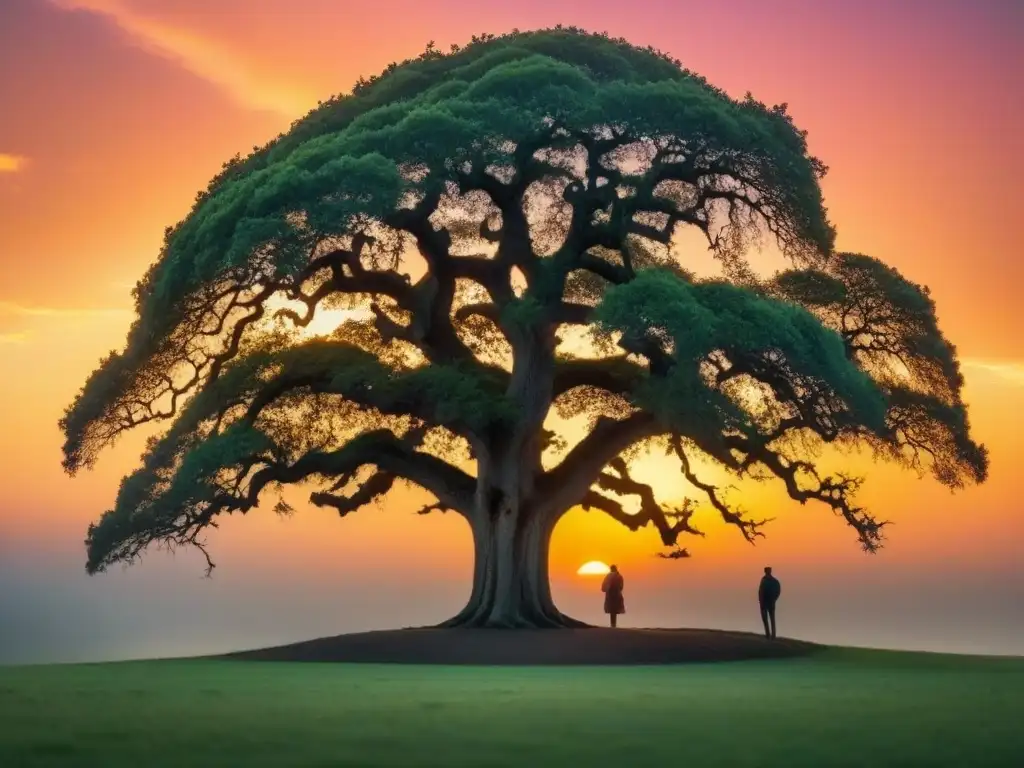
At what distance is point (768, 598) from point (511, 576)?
5770 millimetres

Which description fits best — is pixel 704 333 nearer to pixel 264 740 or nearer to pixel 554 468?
pixel 554 468

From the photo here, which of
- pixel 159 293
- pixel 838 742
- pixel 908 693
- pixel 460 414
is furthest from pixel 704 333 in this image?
pixel 838 742

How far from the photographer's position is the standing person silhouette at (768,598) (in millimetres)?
31688

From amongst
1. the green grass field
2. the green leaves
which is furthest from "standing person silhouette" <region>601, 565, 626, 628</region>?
the green grass field

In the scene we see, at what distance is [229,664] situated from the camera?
1036 inches

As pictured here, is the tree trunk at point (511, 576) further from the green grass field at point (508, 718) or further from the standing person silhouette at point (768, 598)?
the green grass field at point (508, 718)

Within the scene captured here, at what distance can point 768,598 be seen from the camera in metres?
31.8

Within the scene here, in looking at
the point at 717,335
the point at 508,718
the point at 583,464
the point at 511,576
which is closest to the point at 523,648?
the point at 511,576

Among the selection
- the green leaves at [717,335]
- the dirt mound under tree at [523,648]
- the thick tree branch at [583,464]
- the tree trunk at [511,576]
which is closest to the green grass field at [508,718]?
the dirt mound under tree at [523,648]

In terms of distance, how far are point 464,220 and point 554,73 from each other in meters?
7.38

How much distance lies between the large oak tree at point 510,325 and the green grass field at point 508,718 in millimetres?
7777

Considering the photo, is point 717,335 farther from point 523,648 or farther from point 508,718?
point 508,718

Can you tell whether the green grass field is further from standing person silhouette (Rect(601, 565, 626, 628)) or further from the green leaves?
standing person silhouette (Rect(601, 565, 626, 628))

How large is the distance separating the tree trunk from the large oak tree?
0.24ft
